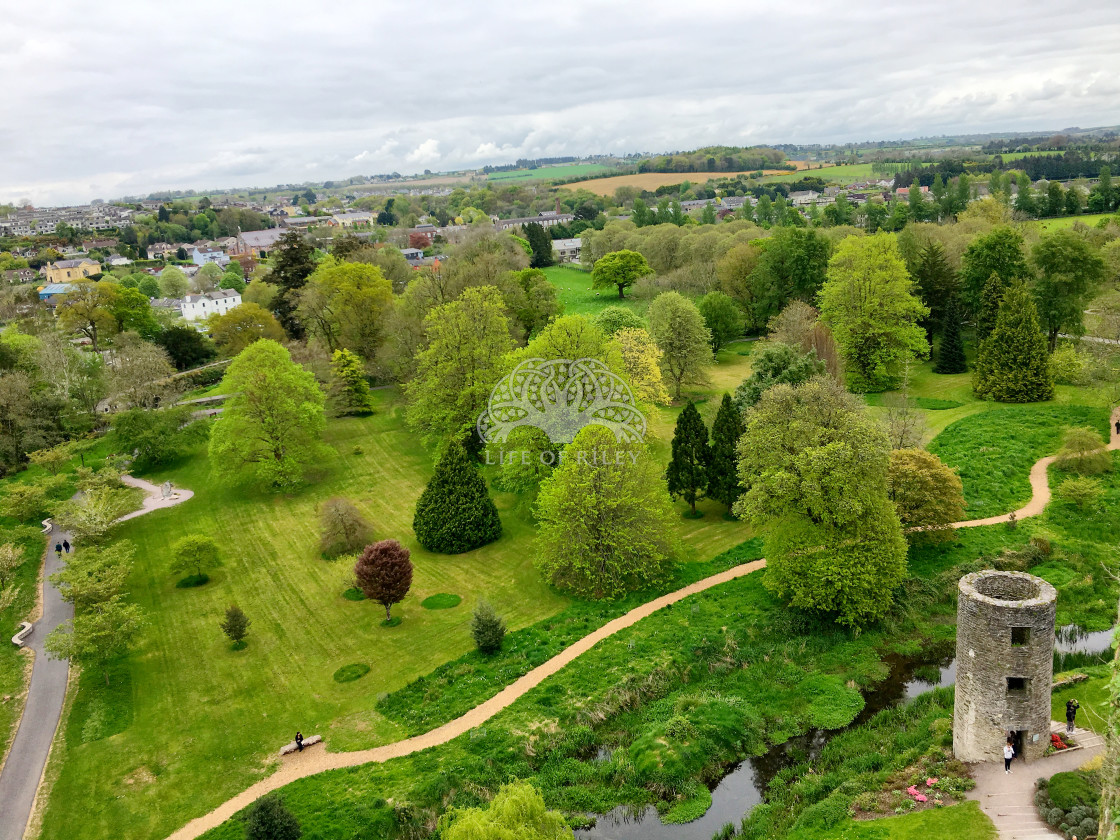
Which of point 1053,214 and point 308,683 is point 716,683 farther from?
point 1053,214

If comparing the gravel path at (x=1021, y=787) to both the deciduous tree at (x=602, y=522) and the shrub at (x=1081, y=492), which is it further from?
the shrub at (x=1081, y=492)

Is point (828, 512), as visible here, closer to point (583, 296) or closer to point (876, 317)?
point (876, 317)

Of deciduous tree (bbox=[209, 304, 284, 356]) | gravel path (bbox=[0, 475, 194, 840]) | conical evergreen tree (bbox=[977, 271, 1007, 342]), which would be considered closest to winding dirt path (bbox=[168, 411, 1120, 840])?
gravel path (bbox=[0, 475, 194, 840])

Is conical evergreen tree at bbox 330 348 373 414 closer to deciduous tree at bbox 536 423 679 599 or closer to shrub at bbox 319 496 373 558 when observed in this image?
shrub at bbox 319 496 373 558

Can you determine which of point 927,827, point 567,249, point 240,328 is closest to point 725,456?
point 927,827

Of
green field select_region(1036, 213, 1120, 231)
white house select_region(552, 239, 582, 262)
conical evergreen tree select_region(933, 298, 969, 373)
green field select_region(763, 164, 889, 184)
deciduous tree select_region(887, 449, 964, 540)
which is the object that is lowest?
deciduous tree select_region(887, 449, 964, 540)

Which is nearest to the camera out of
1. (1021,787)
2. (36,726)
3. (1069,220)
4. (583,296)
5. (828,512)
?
(1021,787)
